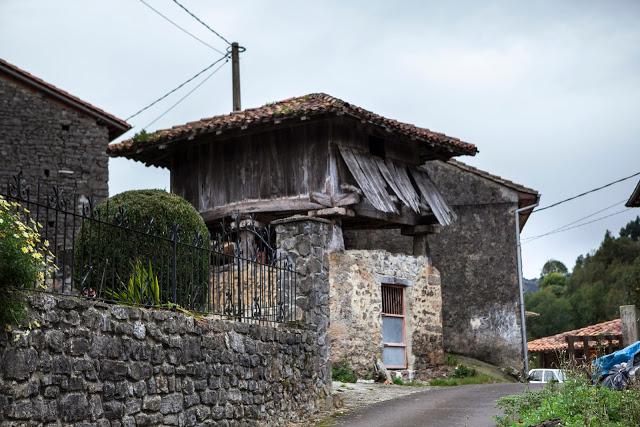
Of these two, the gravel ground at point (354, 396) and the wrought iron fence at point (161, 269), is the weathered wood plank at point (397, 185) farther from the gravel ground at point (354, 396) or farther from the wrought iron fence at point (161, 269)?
the wrought iron fence at point (161, 269)

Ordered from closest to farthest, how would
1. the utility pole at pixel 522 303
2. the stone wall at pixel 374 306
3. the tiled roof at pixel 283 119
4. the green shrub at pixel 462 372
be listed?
the stone wall at pixel 374 306 < the tiled roof at pixel 283 119 < the green shrub at pixel 462 372 < the utility pole at pixel 522 303

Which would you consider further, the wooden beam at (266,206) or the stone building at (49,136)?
the stone building at (49,136)

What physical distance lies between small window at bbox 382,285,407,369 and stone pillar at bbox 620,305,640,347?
5190 millimetres

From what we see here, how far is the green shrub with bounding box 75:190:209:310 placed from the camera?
8.70m

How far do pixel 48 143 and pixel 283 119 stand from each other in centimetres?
632

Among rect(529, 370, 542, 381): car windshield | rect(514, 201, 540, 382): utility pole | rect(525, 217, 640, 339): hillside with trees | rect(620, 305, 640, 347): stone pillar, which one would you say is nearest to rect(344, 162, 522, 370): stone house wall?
rect(514, 201, 540, 382): utility pole

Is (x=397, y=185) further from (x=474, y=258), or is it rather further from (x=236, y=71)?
(x=236, y=71)

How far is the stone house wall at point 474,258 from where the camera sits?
2398 centimetres

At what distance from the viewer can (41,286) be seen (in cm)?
725

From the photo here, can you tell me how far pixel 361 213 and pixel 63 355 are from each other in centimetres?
1200

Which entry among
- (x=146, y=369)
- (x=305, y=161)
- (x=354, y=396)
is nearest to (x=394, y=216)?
(x=305, y=161)

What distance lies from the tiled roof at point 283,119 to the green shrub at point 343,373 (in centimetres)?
519

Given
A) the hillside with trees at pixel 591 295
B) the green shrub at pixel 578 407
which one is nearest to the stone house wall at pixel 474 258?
the green shrub at pixel 578 407

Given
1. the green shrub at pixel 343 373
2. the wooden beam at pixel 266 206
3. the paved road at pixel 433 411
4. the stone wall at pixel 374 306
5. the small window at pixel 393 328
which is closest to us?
the paved road at pixel 433 411
